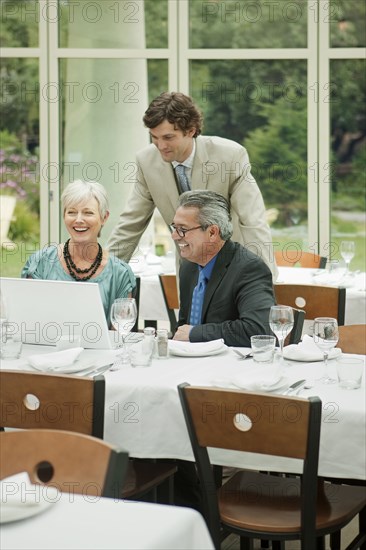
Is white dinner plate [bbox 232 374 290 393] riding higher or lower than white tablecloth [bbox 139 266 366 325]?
lower

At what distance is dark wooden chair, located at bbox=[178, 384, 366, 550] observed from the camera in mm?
2408

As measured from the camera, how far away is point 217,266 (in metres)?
3.86

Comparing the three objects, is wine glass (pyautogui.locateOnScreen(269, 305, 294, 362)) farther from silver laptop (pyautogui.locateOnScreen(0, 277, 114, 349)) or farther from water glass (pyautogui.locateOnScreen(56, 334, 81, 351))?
water glass (pyautogui.locateOnScreen(56, 334, 81, 351))

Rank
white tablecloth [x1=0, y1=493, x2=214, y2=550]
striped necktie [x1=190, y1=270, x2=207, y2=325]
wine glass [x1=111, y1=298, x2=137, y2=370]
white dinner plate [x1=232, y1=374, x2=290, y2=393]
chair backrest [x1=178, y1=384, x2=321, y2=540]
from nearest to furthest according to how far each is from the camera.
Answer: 1. white tablecloth [x1=0, y1=493, x2=214, y2=550]
2. chair backrest [x1=178, y1=384, x2=321, y2=540]
3. white dinner plate [x1=232, y1=374, x2=290, y2=393]
4. wine glass [x1=111, y1=298, x2=137, y2=370]
5. striped necktie [x1=190, y1=270, x2=207, y2=325]

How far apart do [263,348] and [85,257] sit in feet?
3.69

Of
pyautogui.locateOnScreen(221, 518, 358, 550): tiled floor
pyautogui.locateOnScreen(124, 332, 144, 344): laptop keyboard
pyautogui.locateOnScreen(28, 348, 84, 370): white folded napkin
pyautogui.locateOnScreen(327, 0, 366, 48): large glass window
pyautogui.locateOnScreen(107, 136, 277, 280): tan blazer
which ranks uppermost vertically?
pyautogui.locateOnScreen(327, 0, 366, 48): large glass window

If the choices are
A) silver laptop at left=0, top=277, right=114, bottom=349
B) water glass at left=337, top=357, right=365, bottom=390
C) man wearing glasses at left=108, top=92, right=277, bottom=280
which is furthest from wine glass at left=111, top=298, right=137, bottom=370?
man wearing glasses at left=108, top=92, right=277, bottom=280

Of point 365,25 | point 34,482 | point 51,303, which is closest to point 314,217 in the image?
point 365,25

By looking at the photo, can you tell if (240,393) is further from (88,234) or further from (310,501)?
(88,234)

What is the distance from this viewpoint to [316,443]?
2.43 meters

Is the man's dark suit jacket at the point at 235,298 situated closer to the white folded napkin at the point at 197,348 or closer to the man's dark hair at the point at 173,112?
the white folded napkin at the point at 197,348

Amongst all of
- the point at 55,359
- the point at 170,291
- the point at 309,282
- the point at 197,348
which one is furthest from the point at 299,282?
the point at 55,359

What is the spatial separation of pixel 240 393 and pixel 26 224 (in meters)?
5.90

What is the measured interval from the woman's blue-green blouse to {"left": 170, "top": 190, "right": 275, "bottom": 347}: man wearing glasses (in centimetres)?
34
